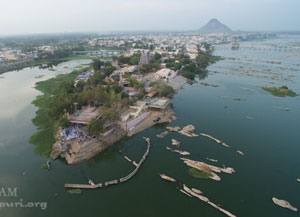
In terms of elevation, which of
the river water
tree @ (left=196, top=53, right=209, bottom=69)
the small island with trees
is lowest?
the river water

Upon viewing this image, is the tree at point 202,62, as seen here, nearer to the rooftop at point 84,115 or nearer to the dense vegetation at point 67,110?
the dense vegetation at point 67,110

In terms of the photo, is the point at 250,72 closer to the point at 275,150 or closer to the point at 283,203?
the point at 275,150

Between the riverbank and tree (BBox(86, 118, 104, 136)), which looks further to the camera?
the riverbank

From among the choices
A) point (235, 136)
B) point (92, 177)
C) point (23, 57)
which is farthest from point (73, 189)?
point (23, 57)

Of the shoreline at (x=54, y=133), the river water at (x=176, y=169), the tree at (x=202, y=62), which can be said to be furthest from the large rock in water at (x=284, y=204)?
the tree at (x=202, y=62)

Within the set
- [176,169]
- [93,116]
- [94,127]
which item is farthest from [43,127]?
[176,169]

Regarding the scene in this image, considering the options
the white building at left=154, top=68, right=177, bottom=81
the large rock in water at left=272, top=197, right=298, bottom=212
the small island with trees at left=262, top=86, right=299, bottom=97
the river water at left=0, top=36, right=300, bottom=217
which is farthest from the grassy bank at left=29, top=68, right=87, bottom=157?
the small island with trees at left=262, top=86, right=299, bottom=97

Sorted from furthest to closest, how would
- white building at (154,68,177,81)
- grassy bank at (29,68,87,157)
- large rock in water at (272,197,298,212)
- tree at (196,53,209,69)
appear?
tree at (196,53,209,69) → white building at (154,68,177,81) → grassy bank at (29,68,87,157) → large rock in water at (272,197,298,212)

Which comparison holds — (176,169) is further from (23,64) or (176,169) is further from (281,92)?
(23,64)

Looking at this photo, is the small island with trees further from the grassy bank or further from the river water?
the grassy bank
